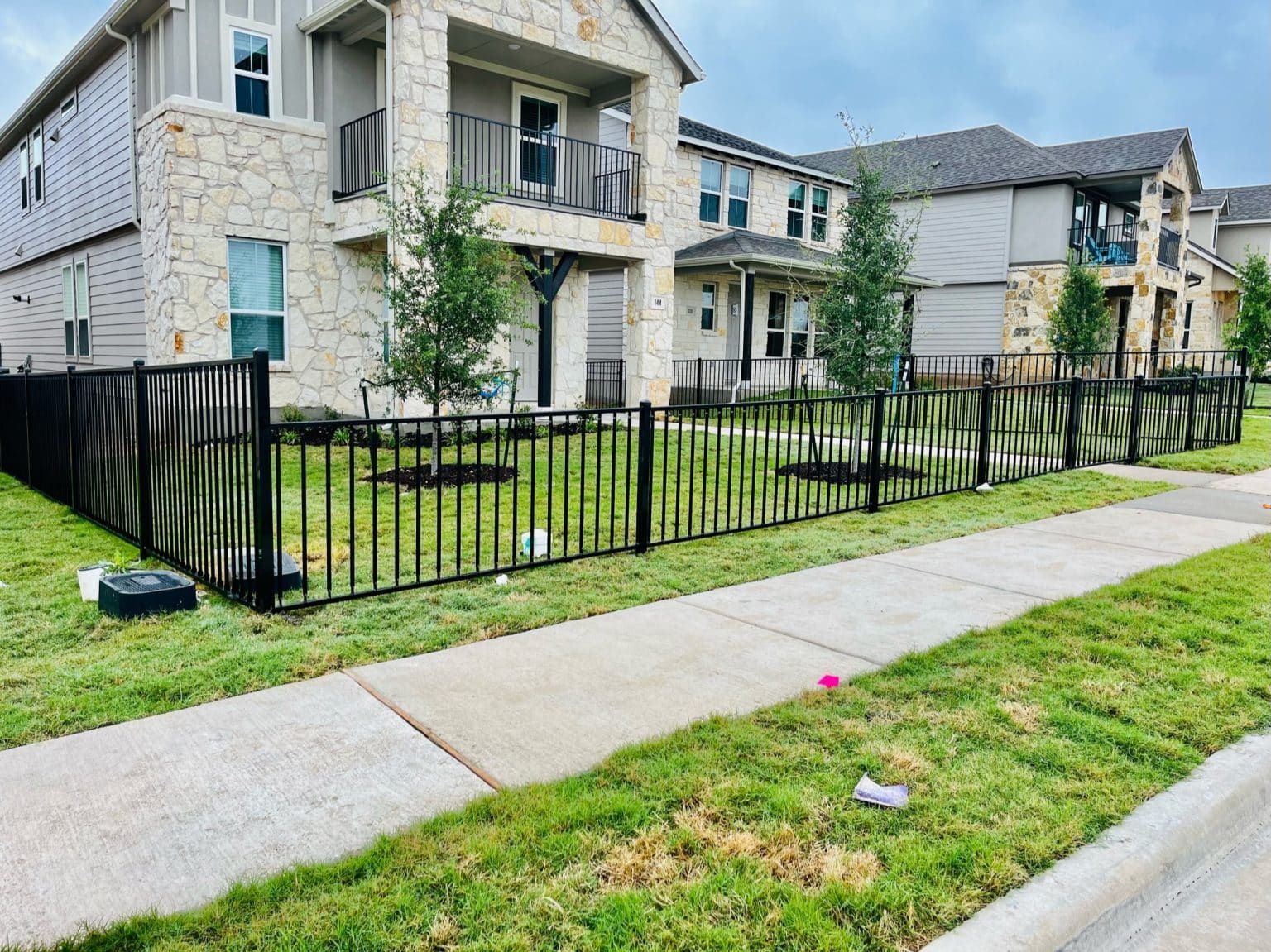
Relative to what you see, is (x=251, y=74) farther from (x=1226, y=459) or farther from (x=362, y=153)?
(x=1226, y=459)

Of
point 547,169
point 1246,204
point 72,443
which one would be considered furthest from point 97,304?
point 1246,204

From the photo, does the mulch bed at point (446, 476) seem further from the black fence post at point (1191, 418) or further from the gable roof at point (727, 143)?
the gable roof at point (727, 143)

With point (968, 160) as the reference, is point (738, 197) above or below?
below

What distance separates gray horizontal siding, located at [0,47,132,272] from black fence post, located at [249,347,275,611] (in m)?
11.8

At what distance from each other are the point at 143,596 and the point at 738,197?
2073cm

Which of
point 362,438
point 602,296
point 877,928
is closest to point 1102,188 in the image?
point 602,296

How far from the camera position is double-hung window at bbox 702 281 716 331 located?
23031 millimetres

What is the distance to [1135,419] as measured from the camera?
12.1 metres

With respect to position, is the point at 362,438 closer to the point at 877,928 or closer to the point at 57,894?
the point at 57,894

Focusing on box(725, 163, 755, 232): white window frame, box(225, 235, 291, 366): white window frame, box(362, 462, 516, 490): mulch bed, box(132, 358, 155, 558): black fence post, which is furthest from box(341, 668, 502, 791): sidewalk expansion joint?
box(725, 163, 755, 232): white window frame

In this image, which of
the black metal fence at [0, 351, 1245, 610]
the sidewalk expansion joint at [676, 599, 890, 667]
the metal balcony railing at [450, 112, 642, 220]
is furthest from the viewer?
the metal balcony railing at [450, 112, 642, 220]

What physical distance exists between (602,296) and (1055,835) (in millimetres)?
20629

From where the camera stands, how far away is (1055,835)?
2.88 metres

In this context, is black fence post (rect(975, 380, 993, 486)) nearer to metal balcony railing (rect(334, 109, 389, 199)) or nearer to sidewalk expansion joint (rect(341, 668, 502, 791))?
sidewalk expansion joint (rect(341, 668, 502, 791))
